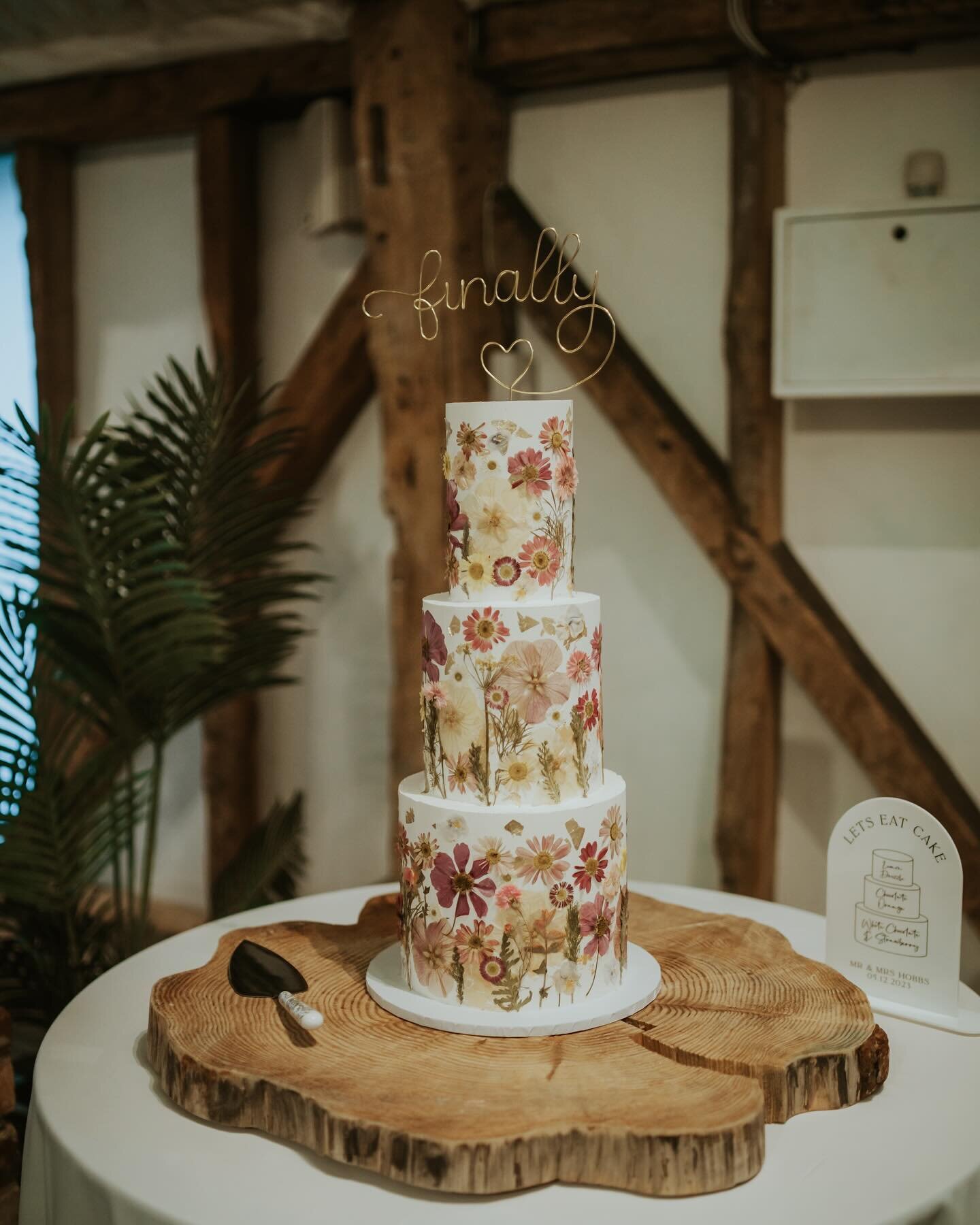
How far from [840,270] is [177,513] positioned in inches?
55.4

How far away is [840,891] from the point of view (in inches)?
59.7

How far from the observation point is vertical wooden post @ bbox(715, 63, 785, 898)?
259cm

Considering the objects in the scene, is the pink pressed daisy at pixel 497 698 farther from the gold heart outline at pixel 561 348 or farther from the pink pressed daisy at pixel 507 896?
the gold heart outline at pixel 561 348

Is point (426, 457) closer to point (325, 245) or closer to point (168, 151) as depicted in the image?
point (325, 245)

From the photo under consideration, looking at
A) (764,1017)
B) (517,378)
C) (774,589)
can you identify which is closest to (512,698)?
(764,1017)

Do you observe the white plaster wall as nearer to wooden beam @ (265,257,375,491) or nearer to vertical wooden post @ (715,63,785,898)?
wooden beam @ (265,257,375,491)

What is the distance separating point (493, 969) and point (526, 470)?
57 centimetres

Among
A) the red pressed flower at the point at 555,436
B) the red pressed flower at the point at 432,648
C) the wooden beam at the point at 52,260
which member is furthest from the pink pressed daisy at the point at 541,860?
the wooden beam at the point at 52,260

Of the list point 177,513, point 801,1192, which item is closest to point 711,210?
point 177,513

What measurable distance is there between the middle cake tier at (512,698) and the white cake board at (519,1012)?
235 millimetres

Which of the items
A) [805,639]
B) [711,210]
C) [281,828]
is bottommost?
[281,828]

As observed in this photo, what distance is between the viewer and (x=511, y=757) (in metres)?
1.40

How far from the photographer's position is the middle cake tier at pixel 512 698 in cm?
139

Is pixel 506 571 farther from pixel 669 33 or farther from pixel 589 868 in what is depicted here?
pixel 669 33
